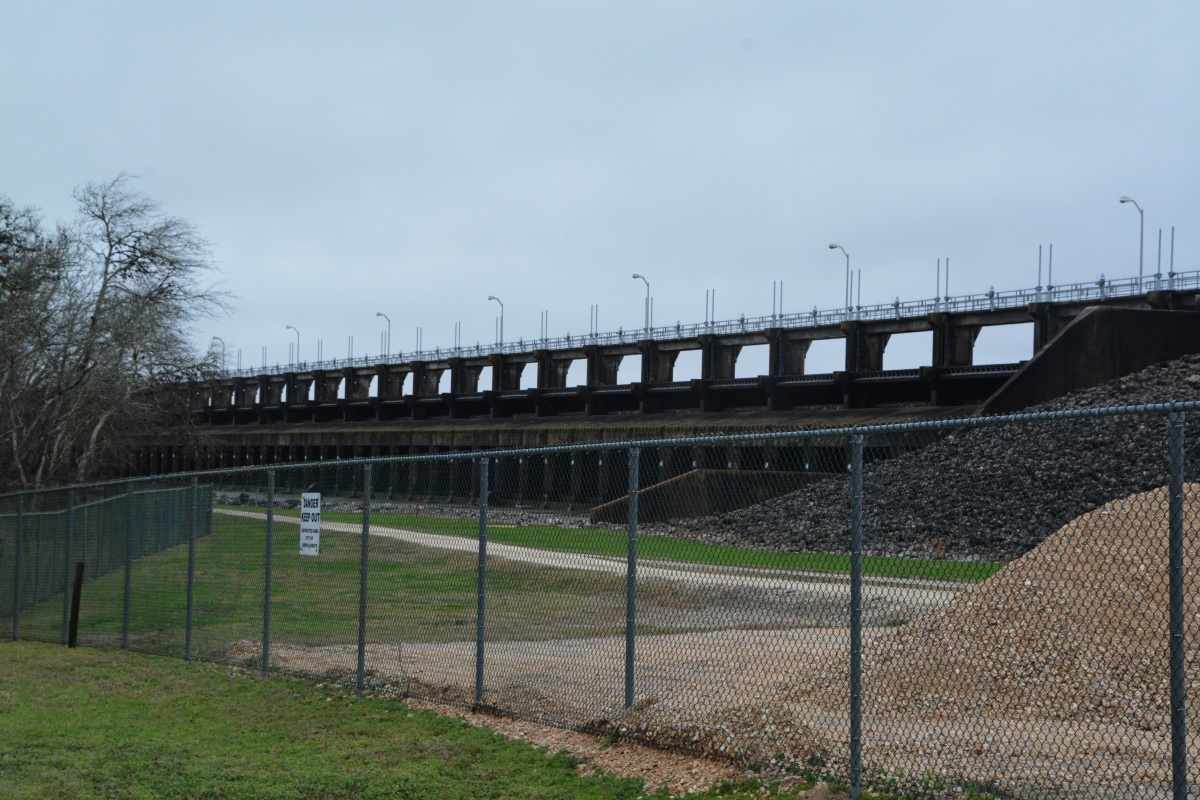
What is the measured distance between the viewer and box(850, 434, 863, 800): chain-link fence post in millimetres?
7020

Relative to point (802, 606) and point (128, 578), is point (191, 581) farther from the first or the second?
point (802, 606)

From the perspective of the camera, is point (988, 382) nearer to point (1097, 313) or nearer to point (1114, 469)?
point (1097, 313)

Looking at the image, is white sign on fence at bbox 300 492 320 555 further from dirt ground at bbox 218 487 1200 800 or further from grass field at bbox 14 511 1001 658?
dirt ground at bbox 218 487 1200 800

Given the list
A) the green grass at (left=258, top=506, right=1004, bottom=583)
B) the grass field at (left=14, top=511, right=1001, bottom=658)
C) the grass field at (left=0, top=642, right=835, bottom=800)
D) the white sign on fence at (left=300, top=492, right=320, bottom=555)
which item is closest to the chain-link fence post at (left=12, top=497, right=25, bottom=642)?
the grass field at (left=14, top=511, right=1001, bottom=658)

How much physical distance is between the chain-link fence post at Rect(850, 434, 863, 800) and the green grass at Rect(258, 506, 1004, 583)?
1.42ft

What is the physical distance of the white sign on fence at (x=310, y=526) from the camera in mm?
12930

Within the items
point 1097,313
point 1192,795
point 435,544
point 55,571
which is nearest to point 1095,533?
point 1192,795

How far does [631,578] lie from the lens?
8.77 meters

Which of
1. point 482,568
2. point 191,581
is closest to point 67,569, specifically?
point 191,581

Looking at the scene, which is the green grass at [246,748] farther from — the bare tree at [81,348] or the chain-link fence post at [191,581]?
the bare tree at [81,348]

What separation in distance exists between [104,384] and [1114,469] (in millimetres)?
27455

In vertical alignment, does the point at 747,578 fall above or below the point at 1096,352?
below

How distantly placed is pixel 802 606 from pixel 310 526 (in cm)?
645

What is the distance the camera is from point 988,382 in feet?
167
